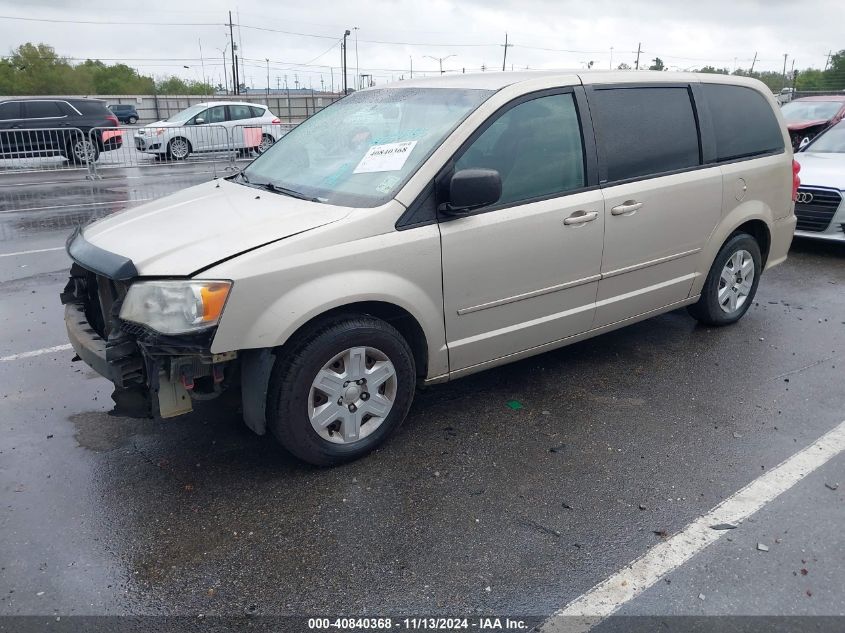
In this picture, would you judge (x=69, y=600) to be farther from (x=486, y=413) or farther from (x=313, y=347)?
(x=486, y=413)

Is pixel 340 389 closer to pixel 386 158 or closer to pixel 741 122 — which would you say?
pixel 386 158

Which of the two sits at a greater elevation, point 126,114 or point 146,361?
point 126,114

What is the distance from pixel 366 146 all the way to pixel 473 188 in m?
0.84

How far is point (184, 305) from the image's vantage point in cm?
297

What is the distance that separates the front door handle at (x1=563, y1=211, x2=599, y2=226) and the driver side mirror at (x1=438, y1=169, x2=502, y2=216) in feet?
2.21

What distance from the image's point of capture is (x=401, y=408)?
Result: 11.9ft

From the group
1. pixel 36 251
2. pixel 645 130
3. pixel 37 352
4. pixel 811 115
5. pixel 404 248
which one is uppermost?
pixel 811 115

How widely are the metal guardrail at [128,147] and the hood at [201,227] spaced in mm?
13464

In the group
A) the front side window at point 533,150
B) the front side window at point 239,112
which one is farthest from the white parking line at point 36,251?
the front side window at point 239,112

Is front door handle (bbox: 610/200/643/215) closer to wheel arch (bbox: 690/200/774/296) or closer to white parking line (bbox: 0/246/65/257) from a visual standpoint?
wheel arch (bbox: 690/200/774/296)

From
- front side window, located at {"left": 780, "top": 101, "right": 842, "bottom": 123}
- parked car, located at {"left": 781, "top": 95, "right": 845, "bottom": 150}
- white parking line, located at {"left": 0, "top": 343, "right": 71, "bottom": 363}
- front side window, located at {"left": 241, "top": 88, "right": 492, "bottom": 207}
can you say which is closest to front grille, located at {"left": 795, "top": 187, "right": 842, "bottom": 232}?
front side window, located at {"left": 241, "top": 88, "right": 492, "bottom": 207}

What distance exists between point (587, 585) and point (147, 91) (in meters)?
90.3

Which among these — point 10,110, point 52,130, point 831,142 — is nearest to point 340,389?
point 831,142

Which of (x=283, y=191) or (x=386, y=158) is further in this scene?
(x=283, y=191)
